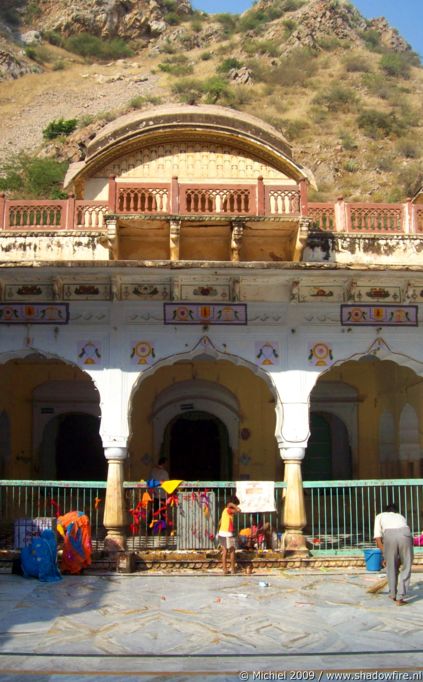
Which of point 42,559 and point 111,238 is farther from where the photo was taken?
point 111,238

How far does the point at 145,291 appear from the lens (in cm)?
1061

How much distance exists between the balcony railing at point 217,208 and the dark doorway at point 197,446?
407cm

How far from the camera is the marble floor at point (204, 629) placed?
16.6 feet

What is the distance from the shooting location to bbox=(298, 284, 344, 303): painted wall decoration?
10766mm

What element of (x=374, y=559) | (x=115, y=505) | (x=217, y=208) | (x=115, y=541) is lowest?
(x=374, y=559)

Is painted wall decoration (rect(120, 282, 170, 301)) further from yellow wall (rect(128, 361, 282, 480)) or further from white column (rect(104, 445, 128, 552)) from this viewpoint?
yellow wall (rect(128, 361, 282, 480))

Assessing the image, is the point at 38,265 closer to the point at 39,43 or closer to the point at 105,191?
the point at 105,191

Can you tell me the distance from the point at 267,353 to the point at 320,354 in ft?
2.61

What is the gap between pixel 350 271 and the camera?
10109 millimetres

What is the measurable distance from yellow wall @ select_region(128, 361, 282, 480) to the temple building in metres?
0.03

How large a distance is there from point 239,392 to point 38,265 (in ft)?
16.6

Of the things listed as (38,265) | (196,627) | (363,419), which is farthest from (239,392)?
(196,627)

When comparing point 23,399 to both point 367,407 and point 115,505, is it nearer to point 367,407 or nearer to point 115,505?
point 115,505

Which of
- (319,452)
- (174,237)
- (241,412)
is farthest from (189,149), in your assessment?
(319,452)
